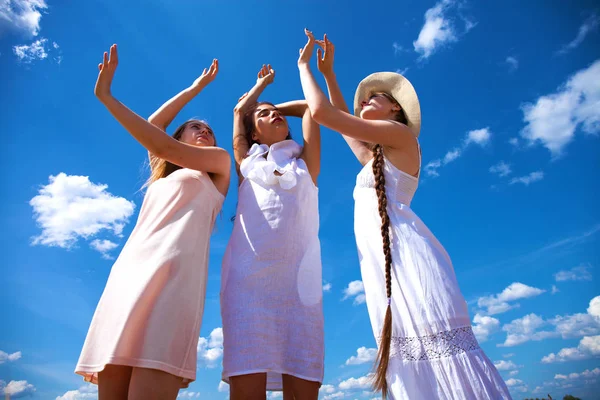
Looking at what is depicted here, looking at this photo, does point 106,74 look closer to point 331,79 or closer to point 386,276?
point 331,79

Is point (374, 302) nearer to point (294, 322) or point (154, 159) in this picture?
point (294, 322)

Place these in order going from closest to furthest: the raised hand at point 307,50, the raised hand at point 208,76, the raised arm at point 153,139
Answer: the raised arm at point 153,139 < the raised hand at point 307,50 < the raised hand at point 208,76

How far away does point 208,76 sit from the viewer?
5.70 m

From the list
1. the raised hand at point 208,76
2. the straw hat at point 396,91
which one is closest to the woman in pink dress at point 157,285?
the raised hand at point 208,76

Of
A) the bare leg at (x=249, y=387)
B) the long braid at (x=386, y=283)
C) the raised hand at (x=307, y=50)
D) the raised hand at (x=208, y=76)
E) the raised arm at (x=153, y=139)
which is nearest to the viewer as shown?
the long braid at (x=386, y=283)

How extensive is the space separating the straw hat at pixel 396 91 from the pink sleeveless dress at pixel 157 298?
2401 mm

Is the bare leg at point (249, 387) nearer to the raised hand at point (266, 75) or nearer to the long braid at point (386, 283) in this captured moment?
the long braid at point (386, 283)

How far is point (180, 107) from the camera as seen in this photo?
17.3 feet

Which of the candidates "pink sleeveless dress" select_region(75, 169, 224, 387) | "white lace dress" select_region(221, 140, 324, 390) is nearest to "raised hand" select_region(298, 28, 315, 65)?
"white lace dress" select_region(221, 140, 324, 390)

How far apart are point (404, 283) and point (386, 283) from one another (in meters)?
0.14

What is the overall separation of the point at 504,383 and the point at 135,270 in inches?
104

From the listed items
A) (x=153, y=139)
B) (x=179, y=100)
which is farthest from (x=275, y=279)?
(x=179, y=100)

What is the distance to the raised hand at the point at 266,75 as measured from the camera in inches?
221

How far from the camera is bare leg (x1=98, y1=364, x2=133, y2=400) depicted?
10.2 ft
